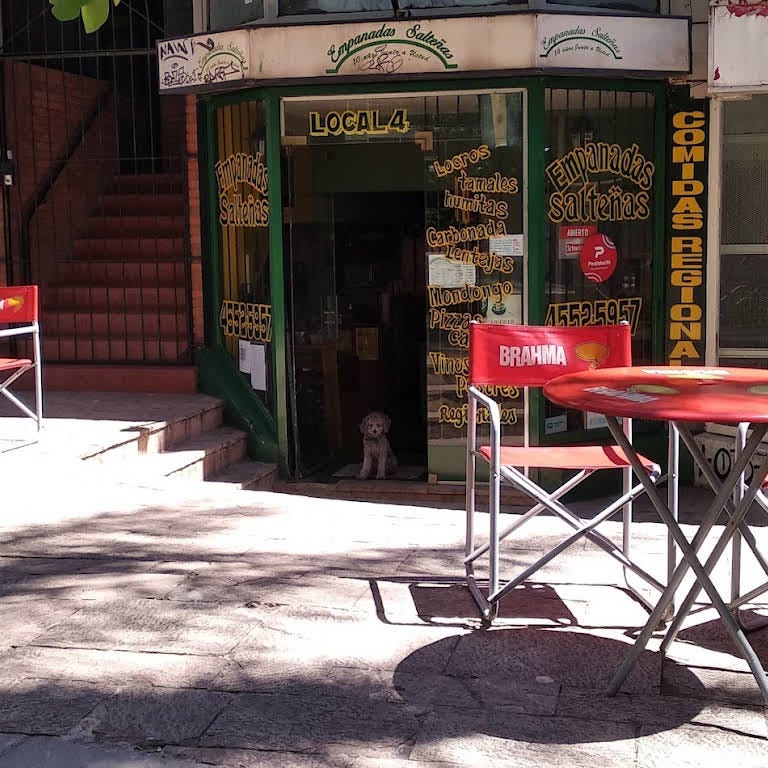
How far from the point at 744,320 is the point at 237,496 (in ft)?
13.5

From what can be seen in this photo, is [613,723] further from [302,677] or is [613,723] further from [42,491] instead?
[42,491]

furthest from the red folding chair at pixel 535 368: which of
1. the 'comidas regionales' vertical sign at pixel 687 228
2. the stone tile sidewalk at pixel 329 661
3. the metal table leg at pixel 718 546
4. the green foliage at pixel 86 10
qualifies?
the 'comidas regionales' vertical sign at pixel 687 228

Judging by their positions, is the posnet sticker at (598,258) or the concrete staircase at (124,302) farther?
the concrete staircase at (124,302)

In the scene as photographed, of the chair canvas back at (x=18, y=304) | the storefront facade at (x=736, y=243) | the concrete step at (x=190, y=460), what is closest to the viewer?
the concrete step at (x=190, y=460)

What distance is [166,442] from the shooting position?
8172mm

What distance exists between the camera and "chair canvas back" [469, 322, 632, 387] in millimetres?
4789

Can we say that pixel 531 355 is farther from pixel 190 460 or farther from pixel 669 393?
pixel 190 460

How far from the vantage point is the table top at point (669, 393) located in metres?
3.42

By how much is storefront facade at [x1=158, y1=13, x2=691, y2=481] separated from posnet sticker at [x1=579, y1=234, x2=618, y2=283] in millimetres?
13

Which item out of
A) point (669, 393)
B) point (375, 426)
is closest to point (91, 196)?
point (375, 426)

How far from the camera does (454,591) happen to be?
15.3 ft

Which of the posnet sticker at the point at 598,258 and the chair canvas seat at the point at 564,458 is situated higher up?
the posnet sticker at the point at 598,258

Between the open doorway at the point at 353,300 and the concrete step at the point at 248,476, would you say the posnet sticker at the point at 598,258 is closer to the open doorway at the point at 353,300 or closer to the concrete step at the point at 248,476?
the open doorway at the point at 353,300

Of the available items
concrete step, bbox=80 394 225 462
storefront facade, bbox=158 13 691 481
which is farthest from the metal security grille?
storefront facade, bbox=158 13 691 481
